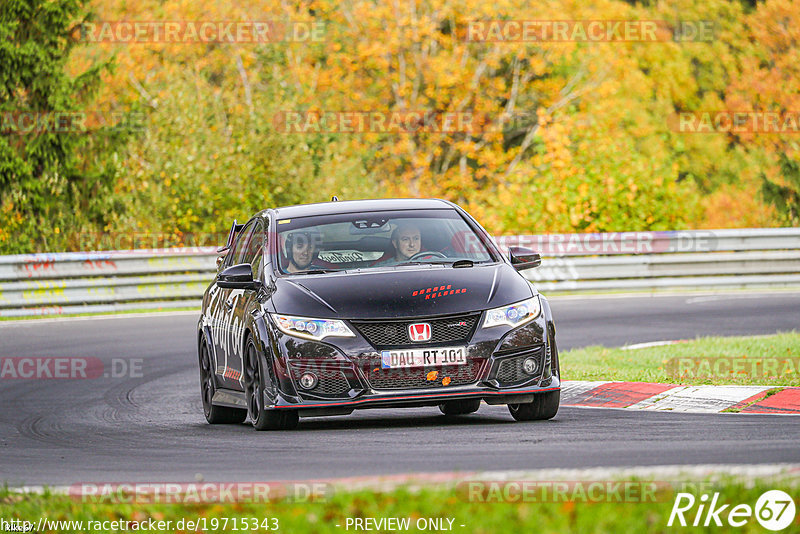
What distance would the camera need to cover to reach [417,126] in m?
44.6

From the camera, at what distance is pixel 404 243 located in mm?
10391

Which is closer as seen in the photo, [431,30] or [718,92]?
[431,30]

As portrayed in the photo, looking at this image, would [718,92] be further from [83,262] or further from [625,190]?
[83,262]

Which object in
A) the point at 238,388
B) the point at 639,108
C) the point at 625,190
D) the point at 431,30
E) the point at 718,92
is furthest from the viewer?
the point at 718,92

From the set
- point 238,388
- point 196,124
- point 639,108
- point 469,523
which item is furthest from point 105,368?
point 639,108

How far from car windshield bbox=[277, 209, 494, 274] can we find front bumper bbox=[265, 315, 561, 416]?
91cm

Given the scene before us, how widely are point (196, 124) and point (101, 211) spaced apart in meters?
3.17

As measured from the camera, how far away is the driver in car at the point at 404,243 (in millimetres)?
10227

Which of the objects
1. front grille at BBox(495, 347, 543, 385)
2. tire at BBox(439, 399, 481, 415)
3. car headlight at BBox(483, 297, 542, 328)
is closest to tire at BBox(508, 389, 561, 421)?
front grille at BBox(495, 347, 543, 385)

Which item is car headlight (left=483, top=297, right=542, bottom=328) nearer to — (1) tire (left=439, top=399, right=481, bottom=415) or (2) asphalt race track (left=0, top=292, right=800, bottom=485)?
(2) asphalt race track (left=0, top=292, right=800, bottom=485)

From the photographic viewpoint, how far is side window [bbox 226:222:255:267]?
11.8 meters

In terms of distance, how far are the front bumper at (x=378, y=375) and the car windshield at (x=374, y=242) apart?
3.00 ft

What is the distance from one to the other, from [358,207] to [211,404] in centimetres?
199

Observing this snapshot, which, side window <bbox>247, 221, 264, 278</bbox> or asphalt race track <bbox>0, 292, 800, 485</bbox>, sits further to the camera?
side window <bbox>247, 221, 264, 278</bbox>
